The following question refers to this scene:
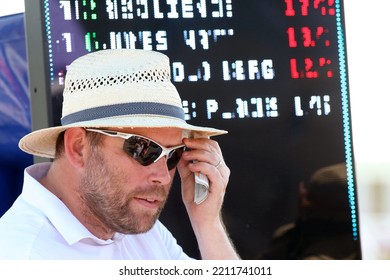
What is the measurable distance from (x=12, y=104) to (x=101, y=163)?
0.72 m

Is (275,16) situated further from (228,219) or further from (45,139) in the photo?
(45,139)

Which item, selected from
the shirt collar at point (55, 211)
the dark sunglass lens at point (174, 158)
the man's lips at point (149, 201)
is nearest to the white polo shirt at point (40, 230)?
the shirt collar at point (55, 211)

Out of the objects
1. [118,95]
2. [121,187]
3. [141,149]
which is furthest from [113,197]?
[118,95]

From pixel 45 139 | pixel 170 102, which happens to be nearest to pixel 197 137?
pixel 170 102

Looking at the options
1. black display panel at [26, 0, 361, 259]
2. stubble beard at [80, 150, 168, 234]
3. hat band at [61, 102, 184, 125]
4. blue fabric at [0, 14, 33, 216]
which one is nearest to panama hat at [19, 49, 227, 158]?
hat band at [61, 102, 184, 125]

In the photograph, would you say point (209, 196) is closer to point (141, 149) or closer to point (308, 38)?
point (141, 149)

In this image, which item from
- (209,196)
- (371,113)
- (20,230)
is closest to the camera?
(20,230)

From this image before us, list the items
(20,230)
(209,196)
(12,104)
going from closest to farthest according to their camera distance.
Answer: (20,230) → (209,196) → (12,104)

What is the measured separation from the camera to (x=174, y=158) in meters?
1.95

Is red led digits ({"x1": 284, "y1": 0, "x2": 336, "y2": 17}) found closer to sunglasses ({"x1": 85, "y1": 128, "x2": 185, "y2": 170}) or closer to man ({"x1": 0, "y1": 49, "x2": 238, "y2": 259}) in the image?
man ({"x1": 0, "y1": 49, "x2": 238, "y2": 259})

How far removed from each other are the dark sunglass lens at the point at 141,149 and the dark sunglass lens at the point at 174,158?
0.07 metres

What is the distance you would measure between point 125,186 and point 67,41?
2.09 ft

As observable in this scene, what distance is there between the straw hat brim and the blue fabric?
0.48 m
